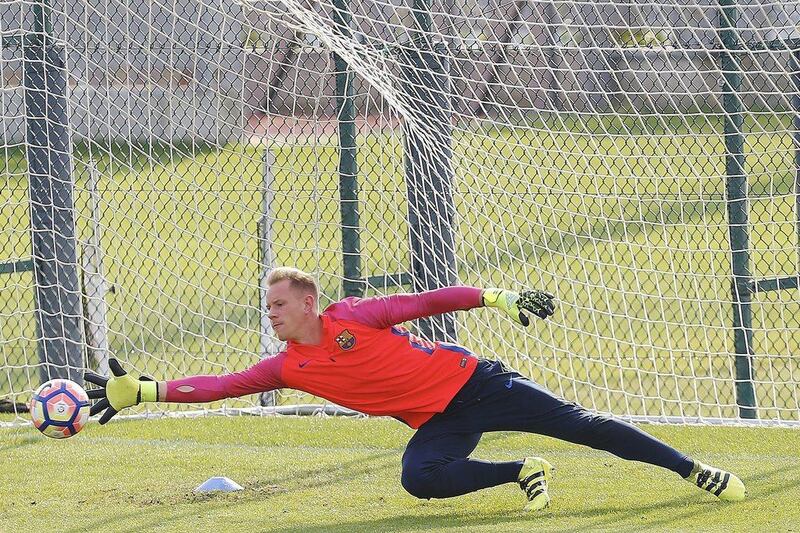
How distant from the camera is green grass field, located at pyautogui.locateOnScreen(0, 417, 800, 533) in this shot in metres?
5.71

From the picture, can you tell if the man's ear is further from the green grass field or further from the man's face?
the green grass field

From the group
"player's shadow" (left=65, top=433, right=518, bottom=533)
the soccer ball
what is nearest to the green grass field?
"player's shadow" (left=65, top=433, right=518, bottom=533)

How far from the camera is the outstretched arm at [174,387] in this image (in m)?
5.52

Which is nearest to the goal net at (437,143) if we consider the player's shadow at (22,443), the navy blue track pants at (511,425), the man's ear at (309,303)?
the player's shadow at (22,443)

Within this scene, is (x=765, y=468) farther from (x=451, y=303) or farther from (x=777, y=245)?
(x=777, y=245)

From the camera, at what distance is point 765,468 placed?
6.68m

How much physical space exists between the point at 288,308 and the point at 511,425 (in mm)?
1179

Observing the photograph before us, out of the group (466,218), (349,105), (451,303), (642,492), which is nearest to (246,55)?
(349,105)

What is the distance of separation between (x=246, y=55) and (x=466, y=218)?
188 centimetres

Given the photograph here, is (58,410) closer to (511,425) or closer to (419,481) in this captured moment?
(419,481)

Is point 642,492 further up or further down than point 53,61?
further down

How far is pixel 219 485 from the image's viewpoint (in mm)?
6516

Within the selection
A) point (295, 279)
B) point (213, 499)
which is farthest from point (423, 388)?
point (213, 499)

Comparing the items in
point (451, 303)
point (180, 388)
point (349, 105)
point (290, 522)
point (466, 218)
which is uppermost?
point (349, 105)
